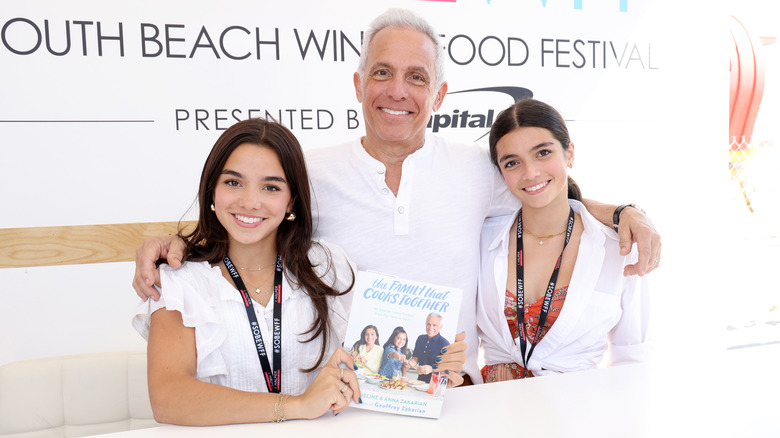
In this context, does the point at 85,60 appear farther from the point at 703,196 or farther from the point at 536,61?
the point at 703,196

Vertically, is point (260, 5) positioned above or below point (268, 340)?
above

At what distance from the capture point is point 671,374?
181cm

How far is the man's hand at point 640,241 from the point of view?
2.06 metres

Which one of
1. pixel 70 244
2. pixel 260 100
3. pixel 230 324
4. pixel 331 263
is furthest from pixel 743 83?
pixel 70 244

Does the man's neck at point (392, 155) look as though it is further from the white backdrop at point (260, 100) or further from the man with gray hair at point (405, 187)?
the white backdrop at point (260, 100)

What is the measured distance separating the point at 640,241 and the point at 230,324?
4.92 feet

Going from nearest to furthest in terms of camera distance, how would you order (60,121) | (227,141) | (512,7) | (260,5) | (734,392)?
(734,392) → (227,141) → (60,121) → (260,5) → (512,7)

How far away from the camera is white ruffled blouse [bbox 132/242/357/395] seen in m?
1.78

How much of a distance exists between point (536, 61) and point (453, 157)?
7.05 ft

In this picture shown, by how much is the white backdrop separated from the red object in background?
124 centimetres

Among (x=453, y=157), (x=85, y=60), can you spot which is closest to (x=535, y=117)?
(x=453, y=157)

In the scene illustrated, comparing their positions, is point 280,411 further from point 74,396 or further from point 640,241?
point 640,241

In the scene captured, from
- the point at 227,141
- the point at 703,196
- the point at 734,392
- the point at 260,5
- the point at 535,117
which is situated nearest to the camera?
the point at 734,392

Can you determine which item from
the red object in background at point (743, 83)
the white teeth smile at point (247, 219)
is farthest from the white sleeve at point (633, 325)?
the red object in background at point (743, 83)
